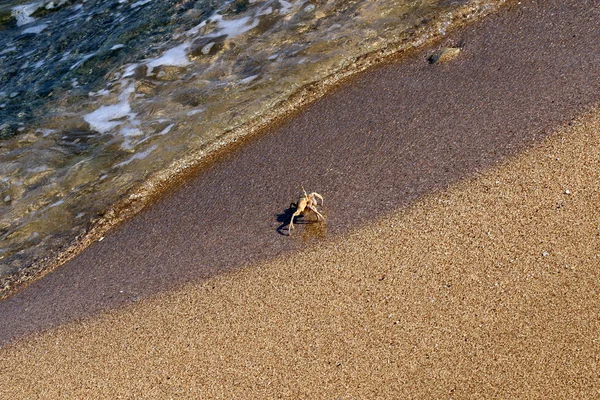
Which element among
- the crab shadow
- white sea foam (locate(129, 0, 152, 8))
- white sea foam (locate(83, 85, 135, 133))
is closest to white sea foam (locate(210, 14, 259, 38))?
white sea foam (locate(83, 85, 135, 133))

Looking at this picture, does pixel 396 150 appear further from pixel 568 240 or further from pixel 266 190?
pixel 568 240

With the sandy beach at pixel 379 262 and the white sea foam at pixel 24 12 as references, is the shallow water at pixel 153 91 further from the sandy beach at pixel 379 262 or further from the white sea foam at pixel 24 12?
the white sea foam at pixel 24 12

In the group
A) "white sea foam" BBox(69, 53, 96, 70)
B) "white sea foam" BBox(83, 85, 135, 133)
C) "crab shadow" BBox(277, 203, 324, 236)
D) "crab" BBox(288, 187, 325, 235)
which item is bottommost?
"crab shadow" BBox(277, 203, 324, 236)

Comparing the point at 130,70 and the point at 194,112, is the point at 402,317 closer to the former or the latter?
the point at 194,112

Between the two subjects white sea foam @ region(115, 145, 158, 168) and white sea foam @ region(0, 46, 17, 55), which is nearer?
white sea foam @ region(115, 145, 158, 168)

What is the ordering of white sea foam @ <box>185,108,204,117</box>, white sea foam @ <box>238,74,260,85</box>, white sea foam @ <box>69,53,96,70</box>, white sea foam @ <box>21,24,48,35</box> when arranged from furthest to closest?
1. white sea foam @ <box>21,24,48,35</box>
2. white sea foam @ <box>69,53,96,70</box>
3. white sea foam @ <box>238,74,260,85</box>
4. white sea foam @ <box>185,108,204,117</box>

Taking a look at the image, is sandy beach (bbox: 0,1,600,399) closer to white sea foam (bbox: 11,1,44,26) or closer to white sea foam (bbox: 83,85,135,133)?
white sea foam (bbox: 83,85,135,133)

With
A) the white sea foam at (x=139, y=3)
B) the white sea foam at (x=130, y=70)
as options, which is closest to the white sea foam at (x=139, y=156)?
the white sea foam at (x=130, y=70)

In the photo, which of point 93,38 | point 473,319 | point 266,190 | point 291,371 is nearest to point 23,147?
point 93,38
